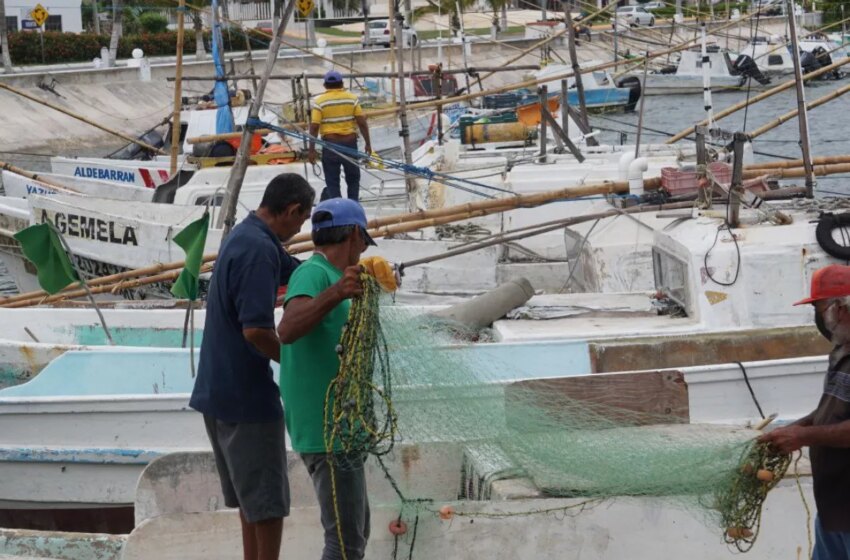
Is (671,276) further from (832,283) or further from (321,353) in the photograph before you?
(321,353)

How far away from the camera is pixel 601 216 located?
9531mm

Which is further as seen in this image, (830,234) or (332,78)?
(332,78)

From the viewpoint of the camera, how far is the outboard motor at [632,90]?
1679 inches

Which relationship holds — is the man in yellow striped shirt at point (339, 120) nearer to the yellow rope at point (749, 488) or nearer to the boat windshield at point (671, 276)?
the boat windshield at point (671, 276)

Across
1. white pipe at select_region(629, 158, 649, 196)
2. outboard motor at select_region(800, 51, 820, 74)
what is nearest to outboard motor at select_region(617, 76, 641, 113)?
outboard motor at select_region(800, 51, 820, 74)

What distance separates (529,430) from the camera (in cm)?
577

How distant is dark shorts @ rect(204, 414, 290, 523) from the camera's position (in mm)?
4625

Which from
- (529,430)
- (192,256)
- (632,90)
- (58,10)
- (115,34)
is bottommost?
(632,90)

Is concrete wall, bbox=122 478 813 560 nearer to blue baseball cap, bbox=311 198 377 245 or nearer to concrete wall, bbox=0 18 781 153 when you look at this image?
blue baseball cap, bbox=311 198 377 245

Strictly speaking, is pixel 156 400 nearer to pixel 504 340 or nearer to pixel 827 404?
pixel 504 340

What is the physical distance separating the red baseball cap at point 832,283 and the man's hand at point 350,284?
1.48m

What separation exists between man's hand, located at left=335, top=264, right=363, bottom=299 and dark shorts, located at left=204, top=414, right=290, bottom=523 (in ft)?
2.31

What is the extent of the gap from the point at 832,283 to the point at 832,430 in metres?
0.47

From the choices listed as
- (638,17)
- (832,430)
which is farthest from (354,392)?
(638,17)
